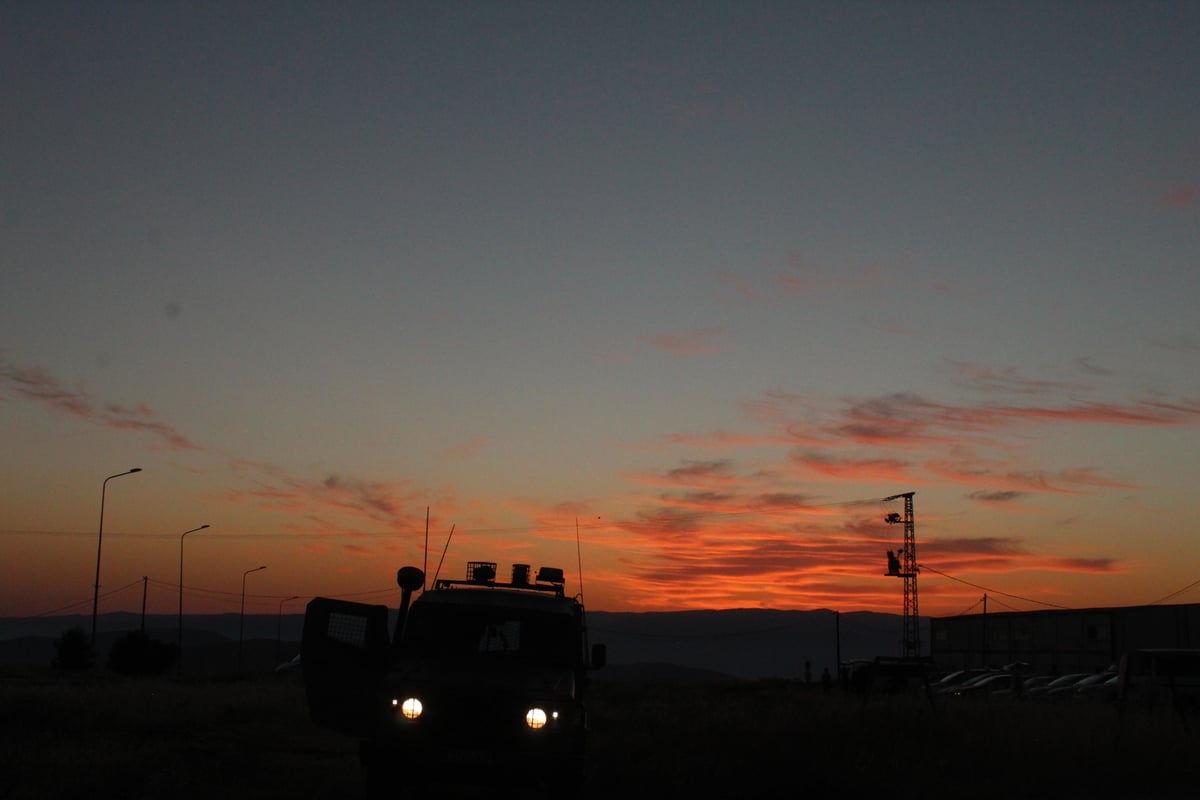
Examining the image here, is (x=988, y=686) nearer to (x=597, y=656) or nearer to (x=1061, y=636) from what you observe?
(x=1061, y=636)

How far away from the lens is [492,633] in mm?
14570

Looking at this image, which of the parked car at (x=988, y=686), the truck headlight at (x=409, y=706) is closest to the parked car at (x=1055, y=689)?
the parked car at (x=988, y=686)

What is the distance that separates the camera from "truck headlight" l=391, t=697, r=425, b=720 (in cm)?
1303

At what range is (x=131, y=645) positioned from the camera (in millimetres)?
90562

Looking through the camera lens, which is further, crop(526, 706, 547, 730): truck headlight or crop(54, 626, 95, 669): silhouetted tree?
crop(54, 626, 95, 669): silhouetted tree

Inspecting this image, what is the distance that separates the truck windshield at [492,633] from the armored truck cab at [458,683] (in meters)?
0.01

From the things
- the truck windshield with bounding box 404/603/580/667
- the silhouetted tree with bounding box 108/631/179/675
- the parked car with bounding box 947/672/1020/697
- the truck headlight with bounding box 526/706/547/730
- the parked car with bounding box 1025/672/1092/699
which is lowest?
the silhouetted tree with bounding box 108/631/179/675

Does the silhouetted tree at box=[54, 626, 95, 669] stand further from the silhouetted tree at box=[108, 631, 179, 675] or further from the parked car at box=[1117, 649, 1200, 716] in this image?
the parked car at box=[1117, 649, 1200, 716]

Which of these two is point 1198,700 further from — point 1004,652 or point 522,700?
point 1004,652

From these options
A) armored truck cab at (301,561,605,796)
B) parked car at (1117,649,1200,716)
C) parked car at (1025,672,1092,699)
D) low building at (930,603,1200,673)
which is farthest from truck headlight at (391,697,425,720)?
low building at (930,603,1200,673)

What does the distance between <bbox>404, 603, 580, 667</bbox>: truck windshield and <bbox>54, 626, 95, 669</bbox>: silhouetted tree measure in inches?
3154

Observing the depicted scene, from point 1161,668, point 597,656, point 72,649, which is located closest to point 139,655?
point 72,649

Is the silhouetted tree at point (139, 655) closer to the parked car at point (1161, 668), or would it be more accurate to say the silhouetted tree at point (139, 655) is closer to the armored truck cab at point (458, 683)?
the parked car at point (1161, 668)

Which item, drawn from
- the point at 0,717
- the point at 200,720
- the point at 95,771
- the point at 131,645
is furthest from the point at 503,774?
the point at 131,645
